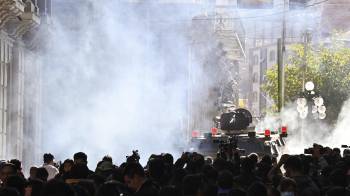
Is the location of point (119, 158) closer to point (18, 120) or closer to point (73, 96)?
point (73, 96)

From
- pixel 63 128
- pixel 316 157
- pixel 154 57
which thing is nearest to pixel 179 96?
pixel 154 57

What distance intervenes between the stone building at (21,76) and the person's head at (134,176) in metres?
16.2

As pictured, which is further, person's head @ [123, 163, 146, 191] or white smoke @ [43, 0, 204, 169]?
white smoke @ [43, 0, 204, 169]

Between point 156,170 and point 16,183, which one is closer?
point 16,183

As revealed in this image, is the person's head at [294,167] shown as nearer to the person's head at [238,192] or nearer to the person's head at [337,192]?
the person's head at [337,192]

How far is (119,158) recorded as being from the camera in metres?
37.5

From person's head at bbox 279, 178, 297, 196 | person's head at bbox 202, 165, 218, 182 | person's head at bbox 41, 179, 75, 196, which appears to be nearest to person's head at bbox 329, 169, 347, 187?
person's head at bbox 279, 178, 297, 196

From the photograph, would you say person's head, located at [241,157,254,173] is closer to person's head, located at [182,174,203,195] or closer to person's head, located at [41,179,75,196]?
person's head, located at [182,174,203,195]

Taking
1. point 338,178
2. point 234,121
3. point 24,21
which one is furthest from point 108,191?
point 24,21

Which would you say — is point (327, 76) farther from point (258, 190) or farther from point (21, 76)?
point (258, 190)

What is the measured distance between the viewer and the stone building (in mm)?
28656

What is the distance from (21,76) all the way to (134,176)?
2252 cm

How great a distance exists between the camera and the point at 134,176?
9734mm

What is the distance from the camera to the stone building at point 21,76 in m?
28.7
